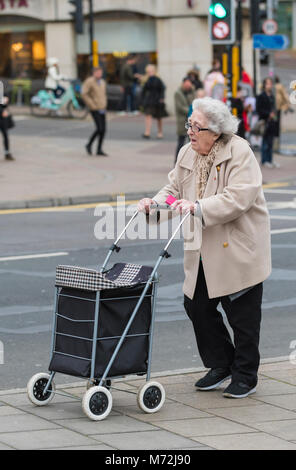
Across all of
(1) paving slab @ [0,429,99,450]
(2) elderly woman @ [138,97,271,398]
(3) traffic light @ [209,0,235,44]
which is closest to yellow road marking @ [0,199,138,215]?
(3) traffic light @ [209,0,235,44]

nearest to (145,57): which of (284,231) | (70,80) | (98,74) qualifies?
(70,80)

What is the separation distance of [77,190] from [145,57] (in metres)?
16.6

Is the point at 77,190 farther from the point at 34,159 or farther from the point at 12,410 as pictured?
the point at 12,410

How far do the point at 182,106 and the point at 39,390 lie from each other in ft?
49.2

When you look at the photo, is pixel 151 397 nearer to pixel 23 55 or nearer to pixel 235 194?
pixel 235 194

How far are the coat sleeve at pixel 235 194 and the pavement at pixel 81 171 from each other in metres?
10.4

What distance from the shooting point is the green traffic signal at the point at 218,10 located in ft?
57.8

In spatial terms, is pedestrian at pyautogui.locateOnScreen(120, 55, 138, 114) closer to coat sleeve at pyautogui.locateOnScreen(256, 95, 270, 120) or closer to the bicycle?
the bicycle

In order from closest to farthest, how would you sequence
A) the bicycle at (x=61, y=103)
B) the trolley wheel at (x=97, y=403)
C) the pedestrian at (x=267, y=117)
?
the trolley wheel at (x=97, y=403)
the pedestrian at (x=267, y=117)
the bicycle at (x=61, y=103)

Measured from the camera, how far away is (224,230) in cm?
606

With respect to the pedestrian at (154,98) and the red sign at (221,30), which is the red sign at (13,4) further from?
the red sign at (221,30)

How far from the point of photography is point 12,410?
589 centimetres

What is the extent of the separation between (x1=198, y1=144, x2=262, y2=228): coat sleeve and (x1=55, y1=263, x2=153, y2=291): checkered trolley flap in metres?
0.53

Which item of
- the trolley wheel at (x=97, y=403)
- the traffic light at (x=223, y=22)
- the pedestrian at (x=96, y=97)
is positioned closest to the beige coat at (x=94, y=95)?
the pedestrian at (x=96, y=97)
